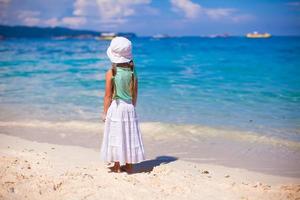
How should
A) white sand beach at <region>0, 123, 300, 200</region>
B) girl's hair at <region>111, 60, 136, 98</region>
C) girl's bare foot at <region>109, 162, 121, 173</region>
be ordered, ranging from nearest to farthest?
1. white sand beach at <region>0, 123, 300, 200</region>
2. girl's hair at <region>111, 60, 136, 98</region>
3. girl's bare foot at <region>109, 162, 121, 173</region>

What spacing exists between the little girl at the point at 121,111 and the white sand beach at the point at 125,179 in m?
0.31

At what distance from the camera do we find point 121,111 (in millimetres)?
5055

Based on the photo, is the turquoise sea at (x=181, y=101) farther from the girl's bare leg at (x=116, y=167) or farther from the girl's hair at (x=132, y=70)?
the girl's hair at (x=132, y=70)

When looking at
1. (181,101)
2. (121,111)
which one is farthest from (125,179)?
(181,101)

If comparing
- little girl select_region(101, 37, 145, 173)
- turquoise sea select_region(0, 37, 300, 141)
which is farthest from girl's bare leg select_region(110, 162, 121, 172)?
turquoise sea select_region(0, 37, 300, 141)

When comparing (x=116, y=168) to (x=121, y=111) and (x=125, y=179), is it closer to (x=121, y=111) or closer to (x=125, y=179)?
(x=125, y=179)

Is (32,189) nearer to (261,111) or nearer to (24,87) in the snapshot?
(261,111)

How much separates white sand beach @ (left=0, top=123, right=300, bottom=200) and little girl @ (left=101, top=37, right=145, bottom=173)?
307mm

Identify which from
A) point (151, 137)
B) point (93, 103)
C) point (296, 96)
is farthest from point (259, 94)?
point (151, 137)

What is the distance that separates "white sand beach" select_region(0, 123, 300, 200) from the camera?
4.40 m

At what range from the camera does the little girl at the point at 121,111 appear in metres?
5.01

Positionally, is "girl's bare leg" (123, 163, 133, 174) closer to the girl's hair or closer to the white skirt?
the white skirt

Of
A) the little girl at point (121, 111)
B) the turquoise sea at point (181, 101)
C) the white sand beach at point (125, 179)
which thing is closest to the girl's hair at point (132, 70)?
the little girl at point (121, 111)

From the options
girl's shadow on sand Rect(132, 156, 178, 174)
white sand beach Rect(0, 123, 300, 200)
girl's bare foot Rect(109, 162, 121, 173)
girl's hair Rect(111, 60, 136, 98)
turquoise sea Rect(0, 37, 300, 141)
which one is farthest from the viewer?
turquoise sea Rect(0, 37, 300, 141)
